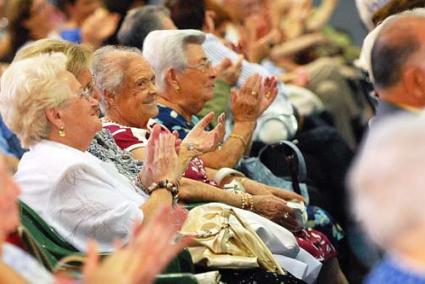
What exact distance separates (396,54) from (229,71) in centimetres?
261

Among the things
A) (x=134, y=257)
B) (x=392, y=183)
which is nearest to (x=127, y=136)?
(x=134, y=257)

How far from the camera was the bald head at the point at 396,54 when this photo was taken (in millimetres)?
4398

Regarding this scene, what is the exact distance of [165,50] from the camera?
6.09m

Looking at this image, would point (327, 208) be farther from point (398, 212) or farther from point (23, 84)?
point (398, 212)

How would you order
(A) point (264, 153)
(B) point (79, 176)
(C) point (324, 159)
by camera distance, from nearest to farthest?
(B) point (79, 176)
(A) point (264, 153)
(C) point (324, 159)

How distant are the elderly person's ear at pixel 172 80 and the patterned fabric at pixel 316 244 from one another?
2.86ft

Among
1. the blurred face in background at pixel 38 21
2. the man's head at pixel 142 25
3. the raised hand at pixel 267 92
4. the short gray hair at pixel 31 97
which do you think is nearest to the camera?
the short gray hair at pixel 31 97

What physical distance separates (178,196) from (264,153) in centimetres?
140

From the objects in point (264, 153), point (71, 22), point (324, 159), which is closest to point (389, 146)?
point (264, 153)

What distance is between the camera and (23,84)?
15.1 feet

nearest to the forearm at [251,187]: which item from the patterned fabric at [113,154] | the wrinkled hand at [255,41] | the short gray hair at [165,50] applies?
the short gray hair at [165,50]

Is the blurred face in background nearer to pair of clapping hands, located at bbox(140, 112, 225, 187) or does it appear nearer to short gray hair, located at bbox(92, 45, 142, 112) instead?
short gray hair, located at bbox(92, 45, 142, 112)

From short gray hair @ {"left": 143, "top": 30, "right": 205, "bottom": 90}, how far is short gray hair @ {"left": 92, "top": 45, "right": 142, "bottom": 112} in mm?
535

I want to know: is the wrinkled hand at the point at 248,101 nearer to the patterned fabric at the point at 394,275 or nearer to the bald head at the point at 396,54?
the bald head at the point at 396,54
